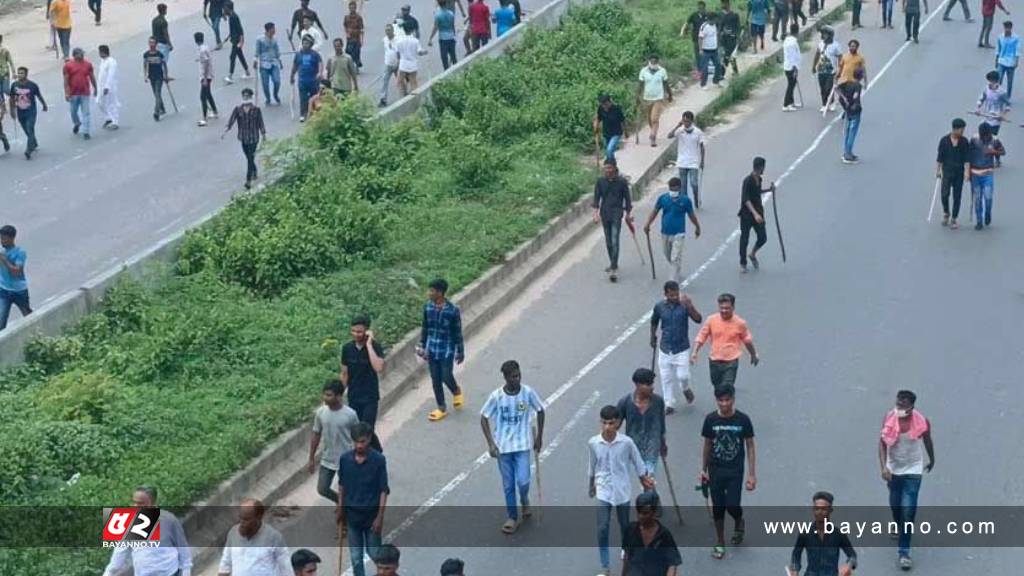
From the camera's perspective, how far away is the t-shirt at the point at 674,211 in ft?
64.2

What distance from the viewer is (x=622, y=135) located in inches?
1001

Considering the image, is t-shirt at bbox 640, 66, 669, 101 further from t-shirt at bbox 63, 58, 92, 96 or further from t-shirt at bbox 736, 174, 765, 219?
t-shirt at bbox 63, 58, 92, 96

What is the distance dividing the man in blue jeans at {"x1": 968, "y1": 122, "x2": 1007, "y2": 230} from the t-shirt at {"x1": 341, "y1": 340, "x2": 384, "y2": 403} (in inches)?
396

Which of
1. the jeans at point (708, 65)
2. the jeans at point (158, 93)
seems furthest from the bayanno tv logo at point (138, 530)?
the jeans at point (708, 65)

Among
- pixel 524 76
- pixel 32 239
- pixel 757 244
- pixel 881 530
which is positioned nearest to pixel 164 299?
pixel 32 239

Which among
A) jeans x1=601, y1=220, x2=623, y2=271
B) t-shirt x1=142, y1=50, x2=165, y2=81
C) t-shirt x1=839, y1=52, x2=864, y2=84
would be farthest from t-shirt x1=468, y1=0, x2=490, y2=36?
jeans x1=601, y1=220, x2=623, y2=271

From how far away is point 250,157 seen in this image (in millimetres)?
24516

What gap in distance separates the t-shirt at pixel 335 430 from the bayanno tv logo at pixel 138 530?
1.59 metres

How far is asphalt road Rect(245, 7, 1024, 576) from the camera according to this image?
46.5ft

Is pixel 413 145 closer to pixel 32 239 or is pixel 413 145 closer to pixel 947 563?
pixel 32 239

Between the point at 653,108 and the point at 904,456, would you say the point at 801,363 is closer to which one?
the point at 904,456

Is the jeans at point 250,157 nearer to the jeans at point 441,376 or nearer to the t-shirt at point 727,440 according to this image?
the jeans at point 441,376

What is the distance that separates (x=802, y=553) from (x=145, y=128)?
18.2 meters

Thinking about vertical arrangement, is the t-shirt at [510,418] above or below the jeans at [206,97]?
above
